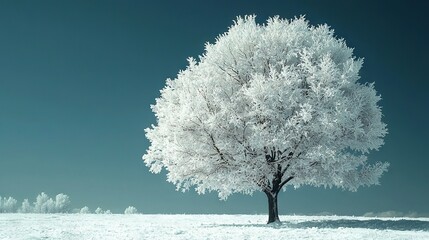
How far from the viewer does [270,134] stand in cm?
2545

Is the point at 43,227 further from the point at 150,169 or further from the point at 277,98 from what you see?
the point at 277,98

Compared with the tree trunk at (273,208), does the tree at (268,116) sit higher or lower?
higher

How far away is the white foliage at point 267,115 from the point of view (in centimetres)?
2545

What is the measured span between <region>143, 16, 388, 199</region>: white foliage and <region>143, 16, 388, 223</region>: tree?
56 mm

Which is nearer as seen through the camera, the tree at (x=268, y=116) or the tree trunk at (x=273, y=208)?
the tree at (x=268, y=116)

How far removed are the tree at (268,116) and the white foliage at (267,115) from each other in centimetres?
6

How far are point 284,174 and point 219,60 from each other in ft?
24.6

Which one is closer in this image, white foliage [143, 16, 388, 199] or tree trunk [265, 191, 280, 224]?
white foliage [143, 16, 388, 199]

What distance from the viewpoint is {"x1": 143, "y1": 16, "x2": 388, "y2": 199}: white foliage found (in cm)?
2545

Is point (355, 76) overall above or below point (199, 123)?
above

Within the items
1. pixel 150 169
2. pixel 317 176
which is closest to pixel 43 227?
pixel 150 169

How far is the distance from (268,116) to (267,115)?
0.27 m

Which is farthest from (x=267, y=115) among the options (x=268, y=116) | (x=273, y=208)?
(x=273, y=208)

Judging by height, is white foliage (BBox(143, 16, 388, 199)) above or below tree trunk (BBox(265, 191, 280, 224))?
above
